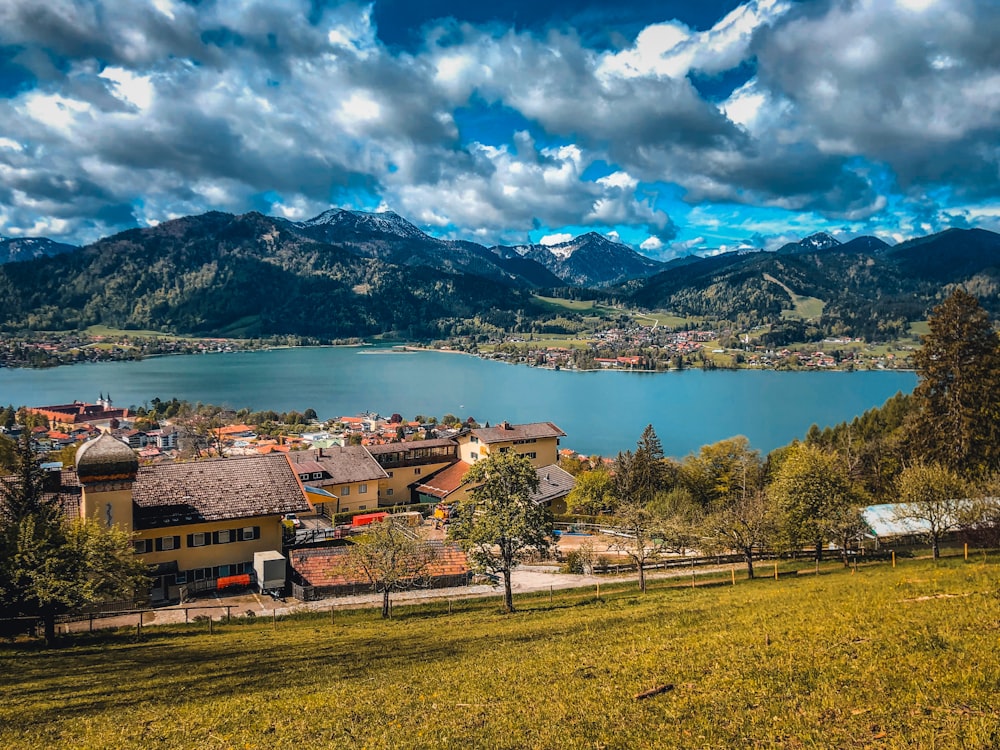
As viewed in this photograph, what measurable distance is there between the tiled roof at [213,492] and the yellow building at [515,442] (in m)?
28.9

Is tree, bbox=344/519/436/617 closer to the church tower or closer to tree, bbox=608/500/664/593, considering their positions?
tree, bbox=608/500/664/593

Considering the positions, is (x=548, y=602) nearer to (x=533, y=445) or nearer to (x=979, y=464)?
(x=979, y=464)

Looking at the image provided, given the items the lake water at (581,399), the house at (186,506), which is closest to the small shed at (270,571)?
the house at (186,506)

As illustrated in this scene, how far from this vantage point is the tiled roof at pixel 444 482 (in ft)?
184

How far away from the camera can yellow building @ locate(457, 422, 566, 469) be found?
58688 millimetres

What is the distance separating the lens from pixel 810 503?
28.2 m

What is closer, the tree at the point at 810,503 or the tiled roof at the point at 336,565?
the tree at the point at 810,503

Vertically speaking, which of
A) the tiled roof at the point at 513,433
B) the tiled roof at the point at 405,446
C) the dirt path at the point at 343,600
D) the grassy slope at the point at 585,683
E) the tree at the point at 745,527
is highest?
the tiled roof at the point at 513,433

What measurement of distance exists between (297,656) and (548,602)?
1175cm

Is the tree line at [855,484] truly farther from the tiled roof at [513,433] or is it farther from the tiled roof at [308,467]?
the tiled roof at [308,467]

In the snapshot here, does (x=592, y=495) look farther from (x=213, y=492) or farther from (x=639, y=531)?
(x=213, y=492)

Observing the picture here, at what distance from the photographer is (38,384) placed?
189 metres

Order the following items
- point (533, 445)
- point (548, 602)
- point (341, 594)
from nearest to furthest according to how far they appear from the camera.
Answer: point (548, 602)
point (341, 594)
point (533, 445)

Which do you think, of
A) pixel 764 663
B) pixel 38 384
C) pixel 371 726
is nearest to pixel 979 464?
pixel 764 663
